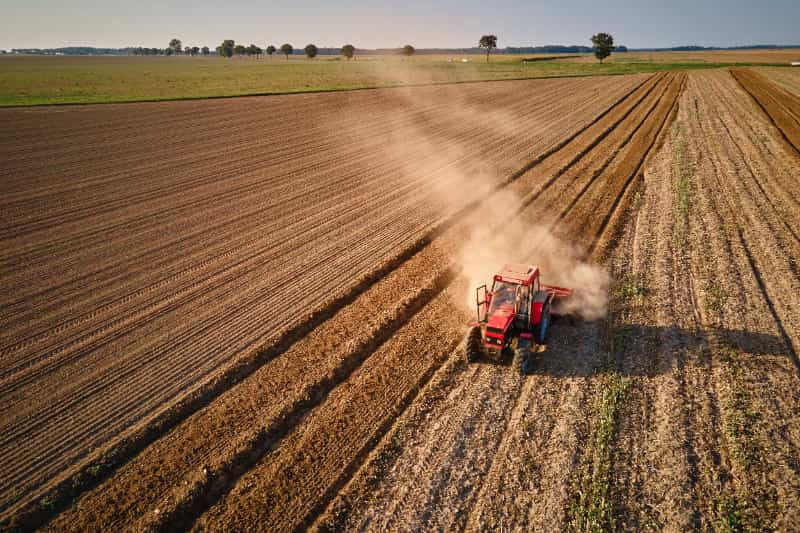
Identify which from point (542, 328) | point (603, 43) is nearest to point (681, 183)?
point (542, 328)

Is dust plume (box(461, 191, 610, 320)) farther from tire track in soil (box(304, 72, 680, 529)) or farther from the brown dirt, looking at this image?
the brown dirt

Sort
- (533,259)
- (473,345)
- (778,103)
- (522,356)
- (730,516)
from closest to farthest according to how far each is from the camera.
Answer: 1. (730,516)
2. (522,356)
3. (473,345)
4. (533,259)
5. (778,103)

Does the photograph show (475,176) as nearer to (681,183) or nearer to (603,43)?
(681,183)

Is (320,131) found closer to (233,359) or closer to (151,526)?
(233,359)

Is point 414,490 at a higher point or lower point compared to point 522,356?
lower

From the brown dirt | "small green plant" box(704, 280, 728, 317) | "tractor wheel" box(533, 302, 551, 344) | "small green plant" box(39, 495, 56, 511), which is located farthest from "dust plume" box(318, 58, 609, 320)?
the brown dirt

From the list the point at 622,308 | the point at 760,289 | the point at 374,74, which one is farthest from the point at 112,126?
the point at 374,74

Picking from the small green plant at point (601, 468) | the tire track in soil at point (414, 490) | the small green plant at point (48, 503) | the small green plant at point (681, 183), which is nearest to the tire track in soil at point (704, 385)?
the small green plant at point (601, 468)
